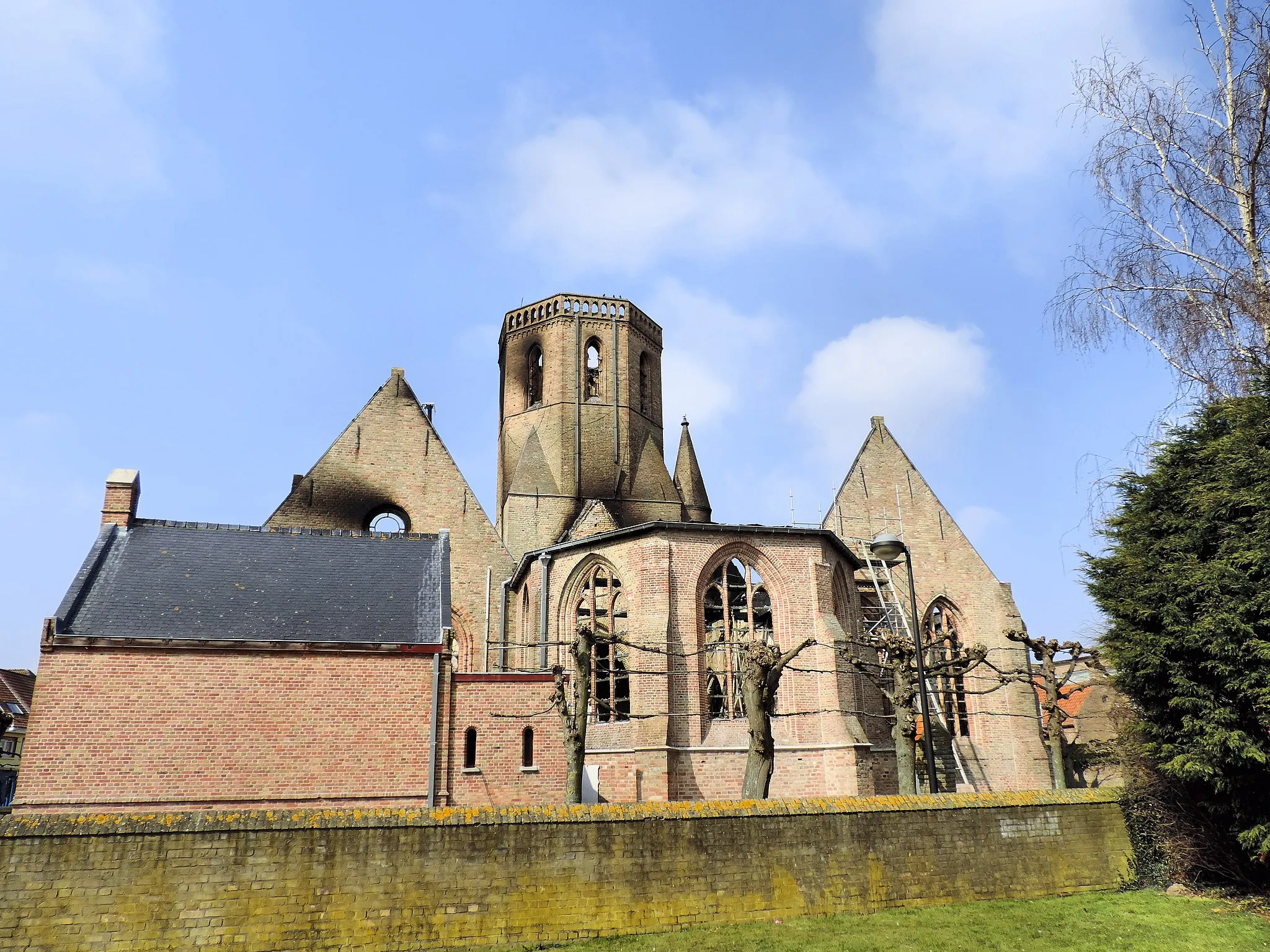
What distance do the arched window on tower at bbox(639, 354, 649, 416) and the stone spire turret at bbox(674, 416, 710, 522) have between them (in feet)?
6.78

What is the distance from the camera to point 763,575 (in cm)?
2123

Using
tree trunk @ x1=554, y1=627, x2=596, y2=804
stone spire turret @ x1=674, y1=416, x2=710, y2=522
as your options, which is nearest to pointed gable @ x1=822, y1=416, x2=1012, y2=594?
stone spire turret @ x1=674, y1=416, x2=710, y2=522

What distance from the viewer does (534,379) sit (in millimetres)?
35375

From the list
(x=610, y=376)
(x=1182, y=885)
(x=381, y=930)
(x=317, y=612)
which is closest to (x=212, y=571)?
(x=317, y=612)

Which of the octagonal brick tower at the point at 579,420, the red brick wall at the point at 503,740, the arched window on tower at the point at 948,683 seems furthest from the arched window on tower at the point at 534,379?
the red brick wall at the point at 503,740

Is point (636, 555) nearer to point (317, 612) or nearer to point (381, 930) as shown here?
point (317, 612)

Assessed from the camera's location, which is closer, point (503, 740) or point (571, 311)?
point (503, 740)

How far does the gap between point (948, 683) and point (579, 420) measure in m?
15.2

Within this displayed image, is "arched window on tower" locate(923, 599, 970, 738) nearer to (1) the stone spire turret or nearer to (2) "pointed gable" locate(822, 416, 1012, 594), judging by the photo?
(2) "pointed gable" locate(822, 416, 1012, 594)

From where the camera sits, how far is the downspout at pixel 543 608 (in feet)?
70.8

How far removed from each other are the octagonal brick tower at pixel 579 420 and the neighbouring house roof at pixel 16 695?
26.9 metres

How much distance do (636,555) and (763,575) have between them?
300 cm

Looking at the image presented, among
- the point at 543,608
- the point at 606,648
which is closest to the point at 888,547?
the point at 606,648

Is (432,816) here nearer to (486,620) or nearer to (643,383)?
(486,620)
